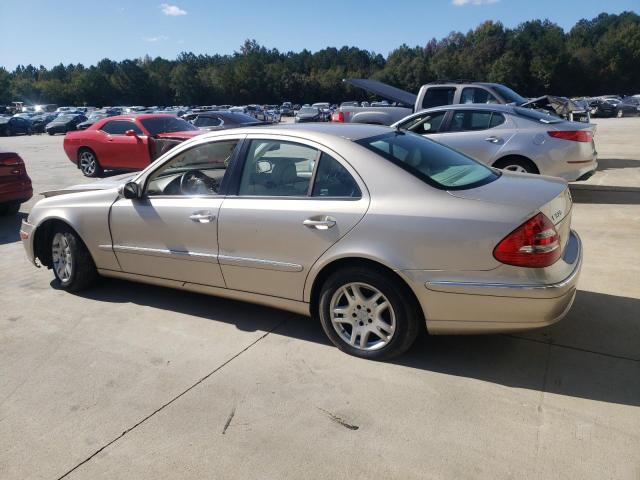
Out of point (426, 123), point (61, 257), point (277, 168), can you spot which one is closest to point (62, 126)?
point (426, 123)

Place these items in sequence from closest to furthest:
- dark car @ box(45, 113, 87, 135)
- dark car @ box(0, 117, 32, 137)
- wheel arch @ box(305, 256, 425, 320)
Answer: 1. wheel arch @ box(305, 256, 425, 320)
2. dark car @ box(45, 113, 87, 135)
3. dark car @ box(0, 117, 32, 137)

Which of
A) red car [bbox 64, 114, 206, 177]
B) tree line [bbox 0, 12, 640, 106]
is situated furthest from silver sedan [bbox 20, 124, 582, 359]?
tree line [bbox 0, 12, 640, 106]

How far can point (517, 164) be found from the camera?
305 inches

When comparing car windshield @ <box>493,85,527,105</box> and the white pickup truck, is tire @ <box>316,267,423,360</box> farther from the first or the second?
car windshield @ <box>493,85,527,105</box>

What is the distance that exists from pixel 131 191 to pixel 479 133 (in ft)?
18.5

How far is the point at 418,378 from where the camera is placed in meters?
3.23

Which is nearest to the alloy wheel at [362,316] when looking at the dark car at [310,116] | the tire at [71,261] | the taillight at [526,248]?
the taillight at [526,248]

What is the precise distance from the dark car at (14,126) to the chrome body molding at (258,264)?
1581 inches

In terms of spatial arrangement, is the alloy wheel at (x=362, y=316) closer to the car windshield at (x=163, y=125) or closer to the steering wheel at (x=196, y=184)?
the steering wheel at (x=196, y=184)

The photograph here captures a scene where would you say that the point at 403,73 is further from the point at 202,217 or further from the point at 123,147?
the point at 202,217

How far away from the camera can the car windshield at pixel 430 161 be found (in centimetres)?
340

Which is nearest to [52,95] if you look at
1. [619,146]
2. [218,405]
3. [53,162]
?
[53,162]

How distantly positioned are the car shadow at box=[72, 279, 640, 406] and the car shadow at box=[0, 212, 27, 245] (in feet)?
12.9

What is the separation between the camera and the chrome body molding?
355 centimetres
